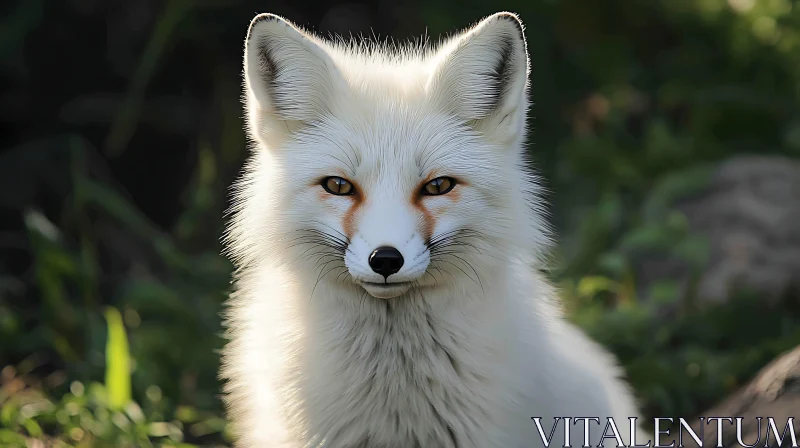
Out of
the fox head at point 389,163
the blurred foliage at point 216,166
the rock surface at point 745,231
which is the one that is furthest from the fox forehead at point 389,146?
the rock surface at point 745,231

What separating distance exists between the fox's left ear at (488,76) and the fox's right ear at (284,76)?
1.24 ft

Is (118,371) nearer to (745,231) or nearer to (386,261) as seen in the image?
(386,261)

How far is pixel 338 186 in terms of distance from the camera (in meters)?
2.96

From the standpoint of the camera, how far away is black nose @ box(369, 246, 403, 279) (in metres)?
2.69

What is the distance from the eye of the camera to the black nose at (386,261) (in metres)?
2.69

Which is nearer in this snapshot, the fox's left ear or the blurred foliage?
the fox's left ear

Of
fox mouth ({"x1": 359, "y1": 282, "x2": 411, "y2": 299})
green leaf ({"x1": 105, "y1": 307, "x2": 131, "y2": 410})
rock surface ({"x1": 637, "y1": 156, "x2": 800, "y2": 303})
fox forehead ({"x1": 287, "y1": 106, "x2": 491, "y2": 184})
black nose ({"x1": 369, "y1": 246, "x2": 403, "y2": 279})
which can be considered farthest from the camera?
rock surface ({"x1": 637, "y1": 156, "x2": 800, "y2": 303})

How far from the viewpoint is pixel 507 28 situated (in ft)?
10.1

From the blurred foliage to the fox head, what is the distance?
1774 millimetres

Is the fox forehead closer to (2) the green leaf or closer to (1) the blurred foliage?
(2) the green leaf

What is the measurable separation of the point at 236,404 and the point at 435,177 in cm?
131

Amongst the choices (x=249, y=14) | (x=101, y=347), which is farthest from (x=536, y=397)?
(x=249, y=14)

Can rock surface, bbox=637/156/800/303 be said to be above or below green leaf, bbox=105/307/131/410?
above

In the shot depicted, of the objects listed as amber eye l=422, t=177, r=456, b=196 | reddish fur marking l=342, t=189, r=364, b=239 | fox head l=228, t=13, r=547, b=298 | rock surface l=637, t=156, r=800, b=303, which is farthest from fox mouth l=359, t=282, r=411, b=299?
rock surface l=637, t=156, r=800, b=303
